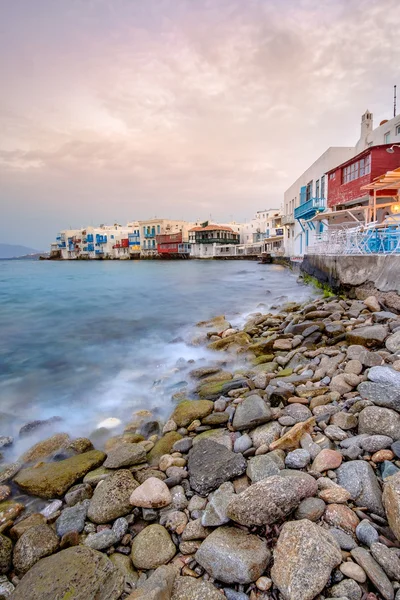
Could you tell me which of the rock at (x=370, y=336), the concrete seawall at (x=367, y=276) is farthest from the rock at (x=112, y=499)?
the concrete seawall at (x=367, y=276)

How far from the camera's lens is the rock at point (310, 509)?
6.95 feet

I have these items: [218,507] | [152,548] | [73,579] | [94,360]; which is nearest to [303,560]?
[218,507]

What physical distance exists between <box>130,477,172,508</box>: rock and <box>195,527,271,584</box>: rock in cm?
59

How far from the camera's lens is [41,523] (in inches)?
101

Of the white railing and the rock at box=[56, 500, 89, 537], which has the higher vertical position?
the white railing

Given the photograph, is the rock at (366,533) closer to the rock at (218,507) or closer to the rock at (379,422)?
the rock at (218,507)

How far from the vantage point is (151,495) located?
263cm

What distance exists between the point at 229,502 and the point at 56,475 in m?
1.86

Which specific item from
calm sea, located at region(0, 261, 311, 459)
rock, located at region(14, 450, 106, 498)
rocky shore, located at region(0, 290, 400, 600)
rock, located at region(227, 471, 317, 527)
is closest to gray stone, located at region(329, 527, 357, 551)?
rocky shore, located at region(0, 290, 400, 600)

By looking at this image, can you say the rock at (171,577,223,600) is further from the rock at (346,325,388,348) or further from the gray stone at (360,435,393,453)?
the rock at (346,325,388,348)

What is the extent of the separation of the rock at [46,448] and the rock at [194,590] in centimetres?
247

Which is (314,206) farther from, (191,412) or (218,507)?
(218,507)

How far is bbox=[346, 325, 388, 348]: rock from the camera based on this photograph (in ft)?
15.7

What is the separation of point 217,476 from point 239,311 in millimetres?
10124
